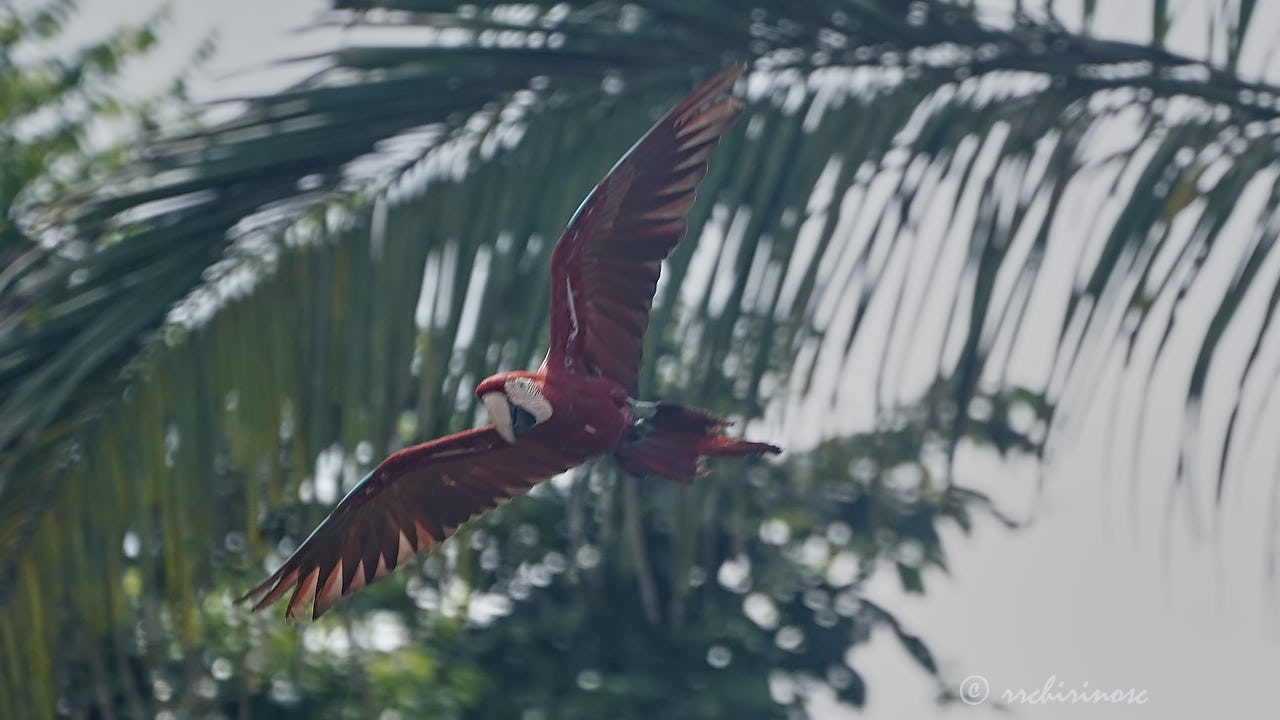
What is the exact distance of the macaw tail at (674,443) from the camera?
1832mm

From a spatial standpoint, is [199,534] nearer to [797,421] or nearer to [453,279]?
[453,279]

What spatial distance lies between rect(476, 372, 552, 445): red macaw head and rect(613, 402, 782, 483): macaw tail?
0.13 metres

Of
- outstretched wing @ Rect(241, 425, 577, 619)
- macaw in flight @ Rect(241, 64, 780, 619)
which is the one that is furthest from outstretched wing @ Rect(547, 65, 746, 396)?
outstretched wing @ Rect(241, 425, 577, 619)

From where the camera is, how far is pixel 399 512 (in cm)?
210

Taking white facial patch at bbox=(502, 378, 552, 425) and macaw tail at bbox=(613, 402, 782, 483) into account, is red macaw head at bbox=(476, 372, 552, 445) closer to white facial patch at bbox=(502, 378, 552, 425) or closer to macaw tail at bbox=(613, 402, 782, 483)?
white facial patch at bbox=(502, 378, 552, 425)

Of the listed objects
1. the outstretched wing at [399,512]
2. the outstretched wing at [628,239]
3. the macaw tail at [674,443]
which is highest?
the outstretched wing at [628,239]

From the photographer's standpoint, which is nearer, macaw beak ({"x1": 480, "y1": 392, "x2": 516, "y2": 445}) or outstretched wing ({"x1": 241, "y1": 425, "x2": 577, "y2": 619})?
macaw beak ({"x1": 480, "y1": 392, "x2": 516, "y2": 445})

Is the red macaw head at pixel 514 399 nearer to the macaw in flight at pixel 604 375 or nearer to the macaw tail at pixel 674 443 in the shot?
the macaw in flight at pixel 604 375

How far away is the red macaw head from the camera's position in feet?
5.69

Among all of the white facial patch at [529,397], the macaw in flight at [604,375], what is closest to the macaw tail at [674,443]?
the macaw in flight at [604,375]

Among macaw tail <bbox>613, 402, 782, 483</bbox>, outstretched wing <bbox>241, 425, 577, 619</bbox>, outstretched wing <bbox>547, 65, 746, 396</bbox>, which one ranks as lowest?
outstretched wing <bbox>241, 425, 577, 619</bbox>

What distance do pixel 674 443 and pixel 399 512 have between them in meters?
0.41

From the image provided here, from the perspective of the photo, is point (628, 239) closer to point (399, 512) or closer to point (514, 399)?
point (514, 399)

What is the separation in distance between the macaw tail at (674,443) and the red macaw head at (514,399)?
0.42 feet
